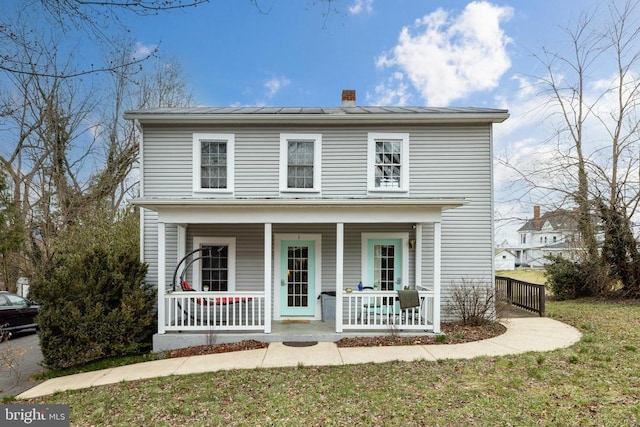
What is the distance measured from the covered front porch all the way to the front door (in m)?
0.03

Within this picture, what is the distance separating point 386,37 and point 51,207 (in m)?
15.3

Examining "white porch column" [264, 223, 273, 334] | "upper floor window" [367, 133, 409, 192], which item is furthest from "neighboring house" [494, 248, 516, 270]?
"white porch column" [264, 223, 273, 334]

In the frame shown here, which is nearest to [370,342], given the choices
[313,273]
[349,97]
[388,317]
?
[388,317]

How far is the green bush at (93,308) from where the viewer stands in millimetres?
6324

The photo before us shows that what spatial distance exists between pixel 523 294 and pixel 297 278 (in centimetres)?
702

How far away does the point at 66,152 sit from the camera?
15242mm

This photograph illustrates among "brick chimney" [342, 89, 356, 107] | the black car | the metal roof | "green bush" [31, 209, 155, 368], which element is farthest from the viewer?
"brick chimney" [342, 89, 356, 107]

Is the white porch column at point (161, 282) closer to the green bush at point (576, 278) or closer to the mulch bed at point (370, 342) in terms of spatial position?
the mulch bed at point (370, 342)

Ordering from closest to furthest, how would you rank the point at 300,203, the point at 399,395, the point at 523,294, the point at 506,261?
the point at 399,395 → the point at 300,203 → the point at 523,294 → the point at 506,261

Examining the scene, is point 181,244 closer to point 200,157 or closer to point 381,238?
point 200,157

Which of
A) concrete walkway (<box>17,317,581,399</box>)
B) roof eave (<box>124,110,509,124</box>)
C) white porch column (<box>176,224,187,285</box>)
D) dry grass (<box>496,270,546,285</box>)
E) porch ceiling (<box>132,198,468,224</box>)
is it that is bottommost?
dry grass (<box>496,270,546,285</box>)

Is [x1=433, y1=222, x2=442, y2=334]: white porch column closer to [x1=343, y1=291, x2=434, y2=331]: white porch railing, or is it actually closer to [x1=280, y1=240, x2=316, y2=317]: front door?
[x1=343, y1=291, x2=434, y2=331]: white porch railing

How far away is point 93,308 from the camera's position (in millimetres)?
6469

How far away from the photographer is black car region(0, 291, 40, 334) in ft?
31.1
